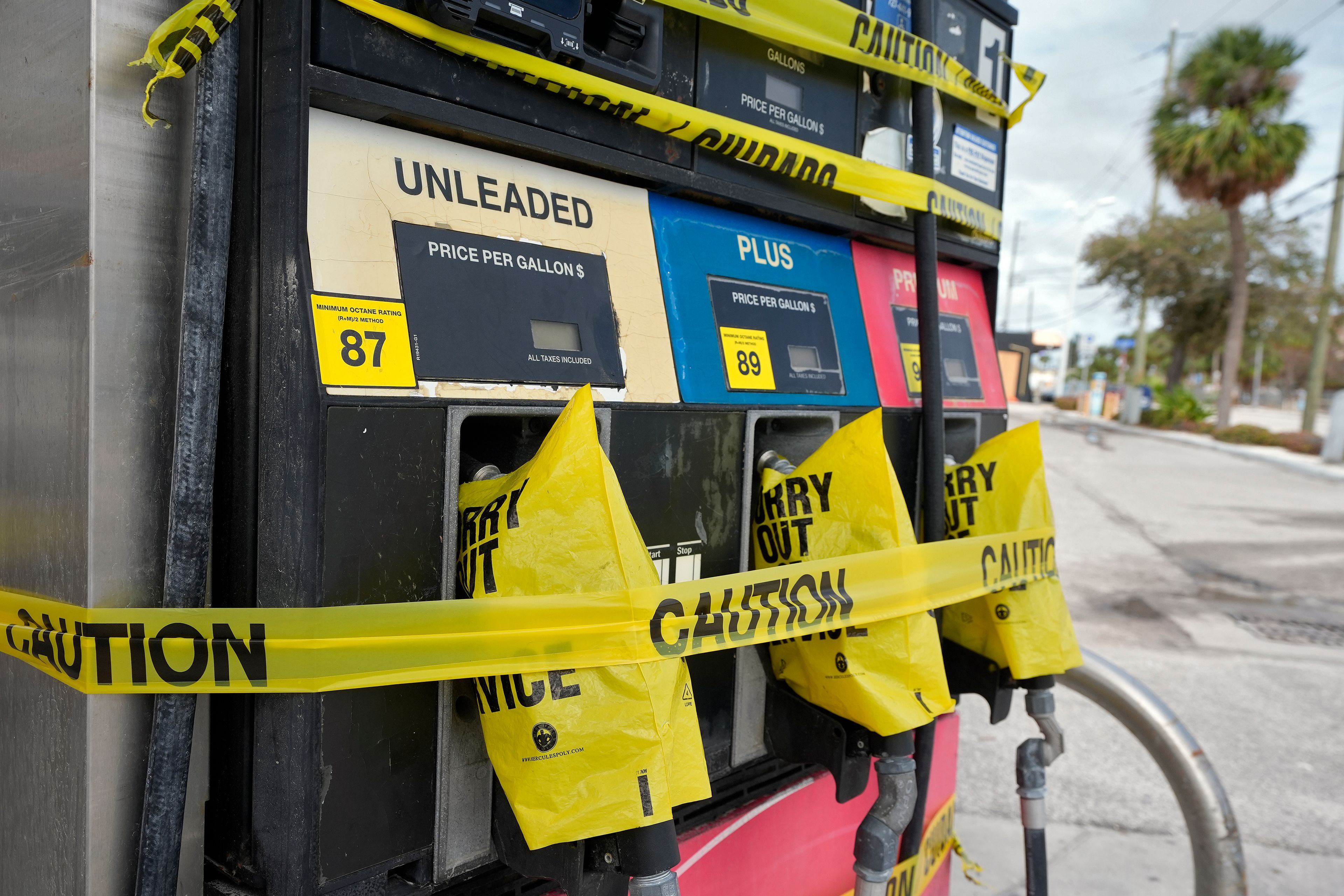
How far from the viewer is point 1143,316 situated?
1195 inches

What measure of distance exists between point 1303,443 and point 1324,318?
9.94ft

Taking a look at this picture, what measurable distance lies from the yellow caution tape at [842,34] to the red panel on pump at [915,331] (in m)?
0.39

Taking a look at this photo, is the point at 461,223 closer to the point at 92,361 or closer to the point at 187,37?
the point at 187,37

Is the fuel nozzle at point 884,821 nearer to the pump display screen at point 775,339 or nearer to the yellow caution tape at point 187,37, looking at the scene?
the pump display screen at point 775,339

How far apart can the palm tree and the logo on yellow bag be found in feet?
87.6

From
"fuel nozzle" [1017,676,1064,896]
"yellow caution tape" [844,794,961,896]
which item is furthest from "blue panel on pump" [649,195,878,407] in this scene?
"yellow caution tape" [844,794,961,896]

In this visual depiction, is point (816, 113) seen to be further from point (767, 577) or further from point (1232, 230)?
point (1232, 230)

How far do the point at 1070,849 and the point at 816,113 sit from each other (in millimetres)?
3061

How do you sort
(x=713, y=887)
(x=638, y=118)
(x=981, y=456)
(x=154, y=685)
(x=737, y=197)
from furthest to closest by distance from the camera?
(x=981, y=456)
(x=713, y=887)
(x=737, y=197)
(x=638, y=118)
(x=154, y=685)

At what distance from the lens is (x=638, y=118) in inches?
59.9

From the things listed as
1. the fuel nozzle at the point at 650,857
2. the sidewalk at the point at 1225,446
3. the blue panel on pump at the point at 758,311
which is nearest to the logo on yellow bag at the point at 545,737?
the fuel nozzle at the point at 650,857

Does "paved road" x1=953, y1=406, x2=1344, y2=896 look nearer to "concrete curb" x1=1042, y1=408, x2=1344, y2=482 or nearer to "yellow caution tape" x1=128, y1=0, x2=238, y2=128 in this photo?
"yellow caution tape" x1=128, y1=0, x2=238, y2=128

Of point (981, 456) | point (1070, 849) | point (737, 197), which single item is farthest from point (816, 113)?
point (1070, 849)

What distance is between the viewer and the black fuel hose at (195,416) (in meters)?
1.13
